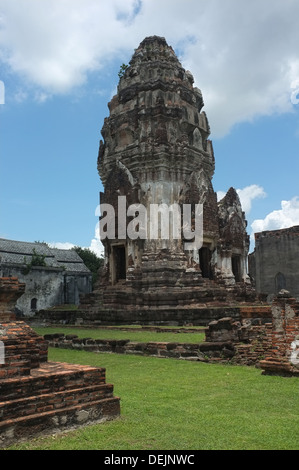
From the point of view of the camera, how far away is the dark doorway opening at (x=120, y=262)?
23505 mm

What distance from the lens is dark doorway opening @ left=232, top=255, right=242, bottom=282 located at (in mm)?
24631

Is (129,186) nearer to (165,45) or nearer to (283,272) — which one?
(165,45)

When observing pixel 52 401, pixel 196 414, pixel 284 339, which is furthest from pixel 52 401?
pixel 284 339

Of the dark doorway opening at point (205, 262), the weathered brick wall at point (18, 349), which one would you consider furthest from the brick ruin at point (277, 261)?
the weathered brick wall at point (18, 349)

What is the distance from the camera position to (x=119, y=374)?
9.02 m

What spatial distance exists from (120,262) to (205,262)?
4.49 metres

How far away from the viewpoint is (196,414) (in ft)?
18.9

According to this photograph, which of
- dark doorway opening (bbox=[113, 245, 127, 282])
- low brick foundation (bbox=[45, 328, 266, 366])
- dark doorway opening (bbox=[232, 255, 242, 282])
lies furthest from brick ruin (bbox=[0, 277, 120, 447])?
dark doorway opening (bbox=[232, 255, 242, 282])

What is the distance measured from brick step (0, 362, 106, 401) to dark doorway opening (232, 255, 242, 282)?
1948 cm

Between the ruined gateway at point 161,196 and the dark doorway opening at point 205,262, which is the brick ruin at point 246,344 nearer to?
the ruined gateway at point 161,196

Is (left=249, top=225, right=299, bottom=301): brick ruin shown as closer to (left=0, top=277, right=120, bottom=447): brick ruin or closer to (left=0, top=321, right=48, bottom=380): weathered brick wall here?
(left=0, top=277, right=120, bottom=447): brick ruin

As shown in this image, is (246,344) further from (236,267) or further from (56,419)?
(236,267)

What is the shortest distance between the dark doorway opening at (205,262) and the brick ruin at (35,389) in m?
17.4

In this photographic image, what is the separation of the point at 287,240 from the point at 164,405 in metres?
27.7
